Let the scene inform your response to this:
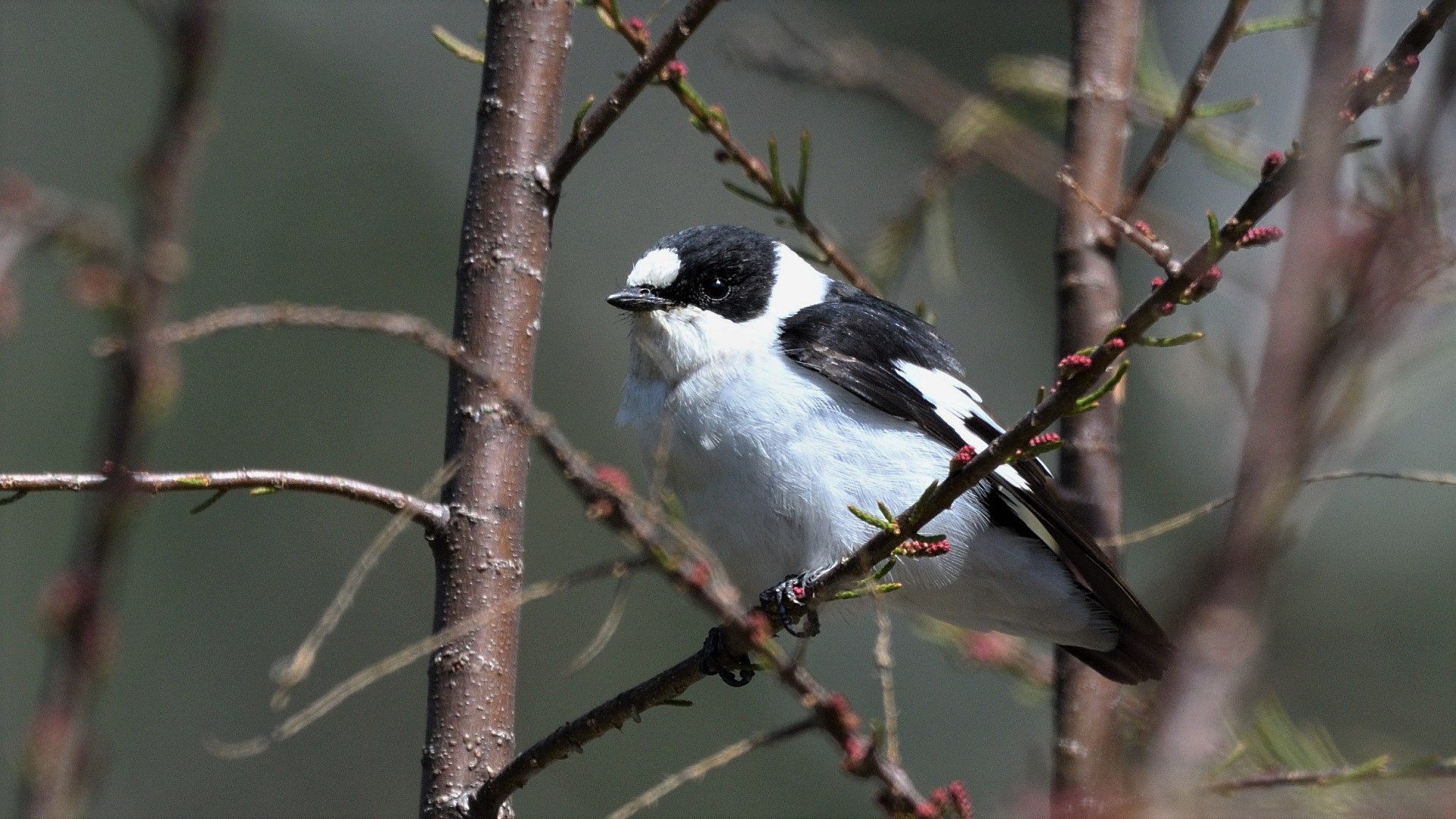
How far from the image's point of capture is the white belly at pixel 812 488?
2.66 m

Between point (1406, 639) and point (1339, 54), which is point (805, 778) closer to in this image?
point (1406, 639)

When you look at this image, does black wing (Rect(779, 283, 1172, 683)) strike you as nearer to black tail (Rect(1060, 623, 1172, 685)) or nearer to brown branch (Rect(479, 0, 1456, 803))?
black tail (Rect(1060, 623, 1172, 685))

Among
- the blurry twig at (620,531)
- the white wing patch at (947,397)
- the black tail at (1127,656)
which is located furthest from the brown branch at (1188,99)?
the blurry twig at (620,531)

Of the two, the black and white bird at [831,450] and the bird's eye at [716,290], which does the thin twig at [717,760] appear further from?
the bird's eye at [716,290]

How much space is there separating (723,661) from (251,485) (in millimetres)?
889

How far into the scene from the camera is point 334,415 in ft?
25.1

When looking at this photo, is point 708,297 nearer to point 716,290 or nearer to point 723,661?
point 716,290

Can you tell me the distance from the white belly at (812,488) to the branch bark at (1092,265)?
0.19 m

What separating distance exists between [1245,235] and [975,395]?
1.93 m

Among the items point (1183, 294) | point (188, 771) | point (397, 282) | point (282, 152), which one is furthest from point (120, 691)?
point (1183, 294)

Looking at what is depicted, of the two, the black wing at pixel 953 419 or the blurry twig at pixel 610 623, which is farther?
the black wing at pixel 953 419

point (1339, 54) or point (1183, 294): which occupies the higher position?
point (1183, 294)

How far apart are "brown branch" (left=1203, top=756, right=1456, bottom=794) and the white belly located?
0.93 m

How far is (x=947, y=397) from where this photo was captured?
2.99 meters
